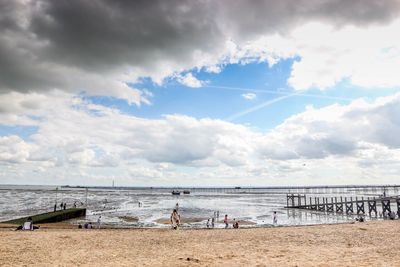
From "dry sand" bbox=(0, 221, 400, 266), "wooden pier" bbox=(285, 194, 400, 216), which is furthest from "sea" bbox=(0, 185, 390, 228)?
"dry sand" bbox=(0, 221, 400, 266)

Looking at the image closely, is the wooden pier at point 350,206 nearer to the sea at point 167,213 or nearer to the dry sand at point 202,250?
the sea at point 167,213

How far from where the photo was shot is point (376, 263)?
1259 cm

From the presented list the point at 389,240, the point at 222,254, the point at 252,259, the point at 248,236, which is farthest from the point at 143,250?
the point at 389,240

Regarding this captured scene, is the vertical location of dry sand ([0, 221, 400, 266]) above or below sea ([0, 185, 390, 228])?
above

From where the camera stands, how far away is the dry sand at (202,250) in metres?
13.0

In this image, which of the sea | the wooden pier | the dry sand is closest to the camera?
the dry sand

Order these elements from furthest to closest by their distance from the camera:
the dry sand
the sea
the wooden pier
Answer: the wooden pier, the sea, the dry sand

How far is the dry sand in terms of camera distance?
13023 mm

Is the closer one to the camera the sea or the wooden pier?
the sea

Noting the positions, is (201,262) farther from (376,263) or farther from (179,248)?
(376,263)

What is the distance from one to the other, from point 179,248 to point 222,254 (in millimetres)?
2621

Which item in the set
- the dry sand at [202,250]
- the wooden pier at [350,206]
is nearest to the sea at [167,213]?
the wooden pier at [350,206]

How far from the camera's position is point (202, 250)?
51.5 ft

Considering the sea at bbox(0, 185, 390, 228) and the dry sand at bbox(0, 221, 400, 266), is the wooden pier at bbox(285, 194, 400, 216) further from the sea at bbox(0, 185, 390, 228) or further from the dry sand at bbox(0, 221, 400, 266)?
the dry sand at bbox(0, 221, 400, 266)
